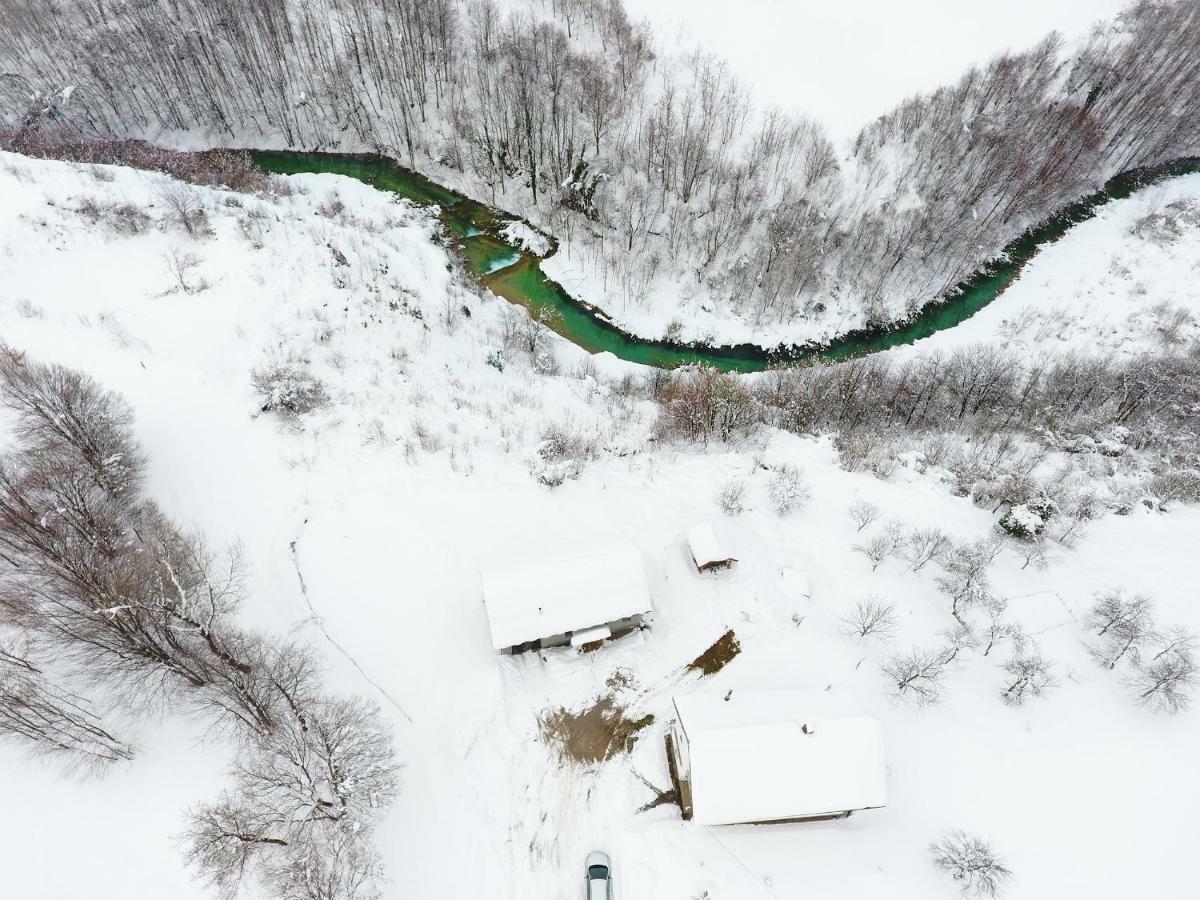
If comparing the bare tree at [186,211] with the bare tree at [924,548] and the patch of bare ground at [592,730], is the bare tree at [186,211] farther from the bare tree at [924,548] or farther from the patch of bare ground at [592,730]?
the bare tree at [924,548]

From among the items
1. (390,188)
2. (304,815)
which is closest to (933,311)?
(390,188)

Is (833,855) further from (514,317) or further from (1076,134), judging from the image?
(1076,134)

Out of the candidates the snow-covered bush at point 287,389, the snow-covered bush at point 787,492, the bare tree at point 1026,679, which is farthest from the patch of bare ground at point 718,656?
the snow-covered bush at point 287,389

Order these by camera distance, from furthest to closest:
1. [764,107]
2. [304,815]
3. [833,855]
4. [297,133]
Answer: [297,133] < [764,107] < [833,855] < [304,815]

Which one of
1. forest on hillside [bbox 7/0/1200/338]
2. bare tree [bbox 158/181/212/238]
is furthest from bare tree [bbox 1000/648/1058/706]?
bare tree [bbox 158/181/212/238]

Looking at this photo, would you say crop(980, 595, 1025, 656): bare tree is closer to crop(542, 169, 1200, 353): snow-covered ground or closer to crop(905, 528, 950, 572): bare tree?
crop(905, 528, 950, 572): bare tree

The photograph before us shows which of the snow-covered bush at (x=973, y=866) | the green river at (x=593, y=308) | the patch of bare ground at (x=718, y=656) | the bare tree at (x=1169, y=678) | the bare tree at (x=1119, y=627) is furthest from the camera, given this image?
the green river at (x=593, y=308)
